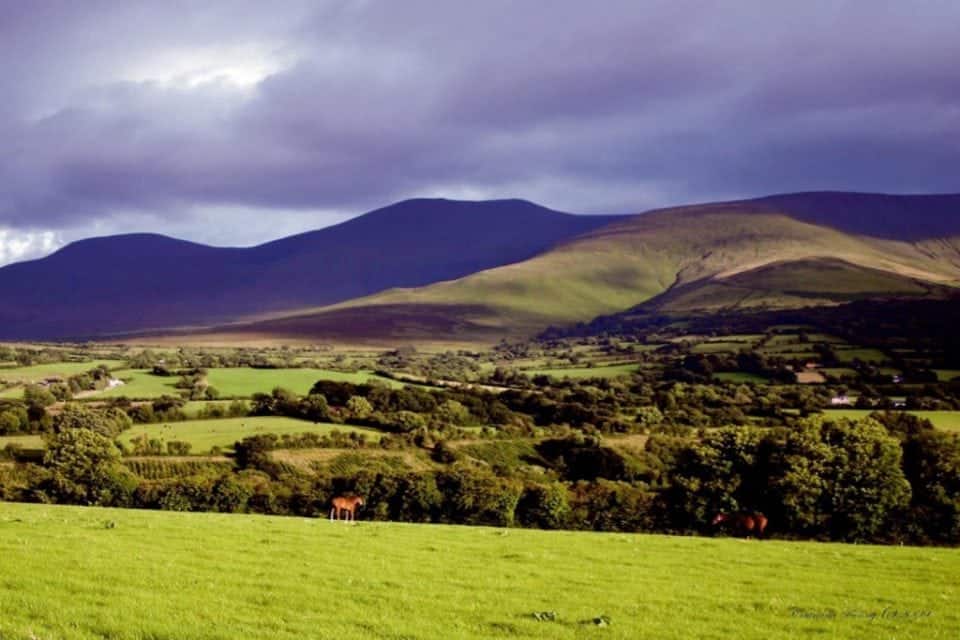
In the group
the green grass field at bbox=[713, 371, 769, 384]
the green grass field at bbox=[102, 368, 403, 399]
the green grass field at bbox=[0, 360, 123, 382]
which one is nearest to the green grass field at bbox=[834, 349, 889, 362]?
the green grass field at bbox=[713, 371, 769, 384]

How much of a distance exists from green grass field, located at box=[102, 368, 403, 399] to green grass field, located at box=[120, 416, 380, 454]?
73.6 ft

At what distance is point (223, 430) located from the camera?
97.8 m

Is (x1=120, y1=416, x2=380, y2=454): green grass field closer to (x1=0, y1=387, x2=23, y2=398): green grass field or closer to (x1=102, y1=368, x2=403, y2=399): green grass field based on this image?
(x1=102, y1=368, x2=403, y2=399): green grass field

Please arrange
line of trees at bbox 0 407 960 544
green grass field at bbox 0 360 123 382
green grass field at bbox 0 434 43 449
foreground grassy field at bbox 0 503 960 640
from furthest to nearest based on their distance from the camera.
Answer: green grass field at bbox 0 360 123 382 < green grass field at bbox 0 434 43 449 < line of trees at bbox 0 407 960 544 < foreground grassy field at bbox 0 503 960 640

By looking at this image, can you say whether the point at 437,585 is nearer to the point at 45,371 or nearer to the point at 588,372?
the point at 45,371

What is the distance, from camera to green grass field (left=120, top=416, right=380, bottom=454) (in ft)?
297

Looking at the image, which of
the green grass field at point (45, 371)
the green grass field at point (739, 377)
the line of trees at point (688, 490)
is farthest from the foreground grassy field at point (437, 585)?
the green grass field at point (45, 371)

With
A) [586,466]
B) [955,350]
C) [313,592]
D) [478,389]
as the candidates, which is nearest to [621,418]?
[586,466]

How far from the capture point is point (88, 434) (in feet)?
239

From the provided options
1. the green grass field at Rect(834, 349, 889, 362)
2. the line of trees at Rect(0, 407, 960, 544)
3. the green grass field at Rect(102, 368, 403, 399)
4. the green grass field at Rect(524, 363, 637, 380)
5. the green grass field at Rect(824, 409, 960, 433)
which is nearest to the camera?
the line of trees at Rect(0, 407, 960, 544)

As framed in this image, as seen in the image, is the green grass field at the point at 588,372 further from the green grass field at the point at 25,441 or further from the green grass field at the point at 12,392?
the green grass field at the point at 25,441

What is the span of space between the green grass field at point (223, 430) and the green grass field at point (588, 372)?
71.3m

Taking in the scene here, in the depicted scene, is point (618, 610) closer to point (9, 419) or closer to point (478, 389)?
point (9, 419)

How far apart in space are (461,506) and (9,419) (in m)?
63.6
